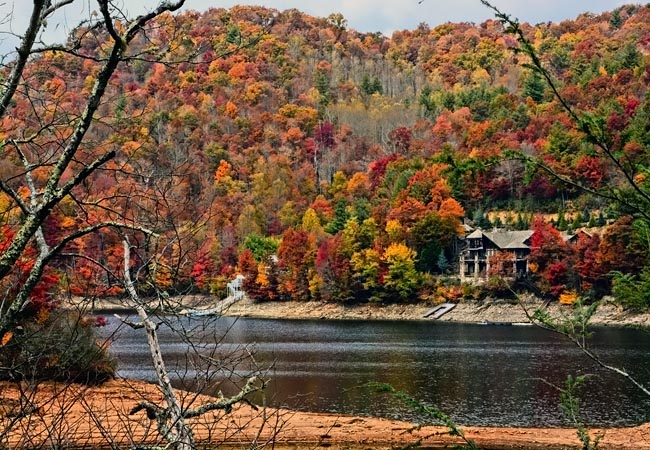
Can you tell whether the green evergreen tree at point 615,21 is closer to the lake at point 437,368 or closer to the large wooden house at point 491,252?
the large wooden house at point 491,252

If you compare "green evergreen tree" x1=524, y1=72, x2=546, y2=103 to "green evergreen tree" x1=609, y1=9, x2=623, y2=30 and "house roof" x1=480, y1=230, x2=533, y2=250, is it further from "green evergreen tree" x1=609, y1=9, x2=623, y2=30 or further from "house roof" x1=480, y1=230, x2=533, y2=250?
"green evergreen tree" x1=609, y1=9, x2=623, y2=30

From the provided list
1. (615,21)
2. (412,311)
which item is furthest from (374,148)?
(615,21)

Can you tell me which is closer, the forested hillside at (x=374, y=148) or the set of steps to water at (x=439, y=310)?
the forested hillside at (x=374, y=148)

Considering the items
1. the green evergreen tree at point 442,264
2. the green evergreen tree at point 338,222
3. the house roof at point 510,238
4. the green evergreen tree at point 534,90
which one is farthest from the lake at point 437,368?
the green evergreen tree at point 534,90

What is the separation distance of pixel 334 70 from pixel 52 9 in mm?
140173

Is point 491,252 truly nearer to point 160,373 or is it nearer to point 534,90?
point 534,90

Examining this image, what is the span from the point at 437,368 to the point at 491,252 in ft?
113

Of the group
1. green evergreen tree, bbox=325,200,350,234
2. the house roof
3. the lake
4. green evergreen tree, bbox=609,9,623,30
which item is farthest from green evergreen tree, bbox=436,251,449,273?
green evergreen tree, bbox=609,9,623,30

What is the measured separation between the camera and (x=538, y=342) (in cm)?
3644

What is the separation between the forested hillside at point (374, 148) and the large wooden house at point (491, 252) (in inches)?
68.6

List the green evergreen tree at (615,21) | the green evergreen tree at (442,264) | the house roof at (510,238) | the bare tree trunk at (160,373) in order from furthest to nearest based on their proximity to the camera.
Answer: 1. the green evergreen tree at (615,21)
2. the green evergreen tree at (442,264)
3. the house roof at (510,238)
4. the bare tree trunk at (160,373)

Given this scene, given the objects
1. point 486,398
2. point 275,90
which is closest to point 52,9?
point 486,398

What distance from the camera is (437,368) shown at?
27.6 meters

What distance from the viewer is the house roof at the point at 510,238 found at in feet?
195
